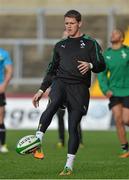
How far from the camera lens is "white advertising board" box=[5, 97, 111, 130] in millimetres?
22953

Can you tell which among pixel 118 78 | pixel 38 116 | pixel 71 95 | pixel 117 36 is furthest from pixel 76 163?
pixel 38 116

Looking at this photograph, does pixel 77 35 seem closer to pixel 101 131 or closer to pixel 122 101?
pixel 122 101

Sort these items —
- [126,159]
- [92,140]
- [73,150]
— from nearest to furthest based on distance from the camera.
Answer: [73,150], [126,159], [92,140]

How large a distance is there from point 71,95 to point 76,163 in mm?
1918

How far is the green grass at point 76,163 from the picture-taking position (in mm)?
10633

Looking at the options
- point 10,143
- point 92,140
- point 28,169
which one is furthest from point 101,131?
point 28,169

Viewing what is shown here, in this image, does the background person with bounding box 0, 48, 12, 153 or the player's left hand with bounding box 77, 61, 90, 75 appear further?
the background person with bounding box 0, 48, 12, 153

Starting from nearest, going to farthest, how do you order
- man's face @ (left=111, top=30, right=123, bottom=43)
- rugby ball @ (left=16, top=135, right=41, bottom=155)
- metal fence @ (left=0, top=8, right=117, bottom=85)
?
rugby ball @ (left=16, top=135, right=41, bottom=155) → man's face @ (left=111, top=30, right=123, bottom=43) → metal fence @ (left=0, top=8, right=117, bottom=85)

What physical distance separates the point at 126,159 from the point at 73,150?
2.74 metres

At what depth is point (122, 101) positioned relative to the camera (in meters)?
14.3

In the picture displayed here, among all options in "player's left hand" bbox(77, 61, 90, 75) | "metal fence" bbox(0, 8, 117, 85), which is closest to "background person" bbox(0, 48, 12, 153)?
"player's left hand" bbox(77, 61, 90, 75)

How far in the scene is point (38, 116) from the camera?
23.0 metres

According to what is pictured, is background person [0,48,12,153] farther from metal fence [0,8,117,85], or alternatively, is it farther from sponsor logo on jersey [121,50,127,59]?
metal fence [0,8,117,85]

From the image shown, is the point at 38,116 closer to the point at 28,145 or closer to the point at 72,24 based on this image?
the point at 72,24
